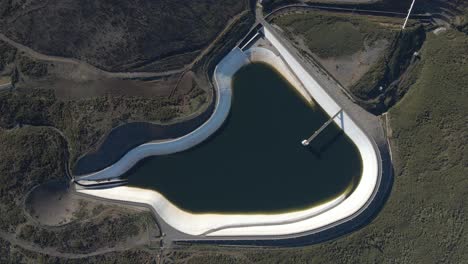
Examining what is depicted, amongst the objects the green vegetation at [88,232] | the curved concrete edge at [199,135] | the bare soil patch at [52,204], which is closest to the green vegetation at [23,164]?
the bare soil patch at [52,204]


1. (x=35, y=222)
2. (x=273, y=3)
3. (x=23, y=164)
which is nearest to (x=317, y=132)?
(x=273, y=3)

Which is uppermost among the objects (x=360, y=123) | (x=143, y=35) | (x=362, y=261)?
(x=143, y=35)

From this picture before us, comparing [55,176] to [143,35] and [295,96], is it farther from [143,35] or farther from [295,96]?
[295,96]

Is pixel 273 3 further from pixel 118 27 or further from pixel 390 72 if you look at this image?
pixel 118 27

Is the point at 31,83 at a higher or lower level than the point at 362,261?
higher

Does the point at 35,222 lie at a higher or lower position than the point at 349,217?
higher

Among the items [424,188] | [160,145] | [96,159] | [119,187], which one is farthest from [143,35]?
[424,188]
